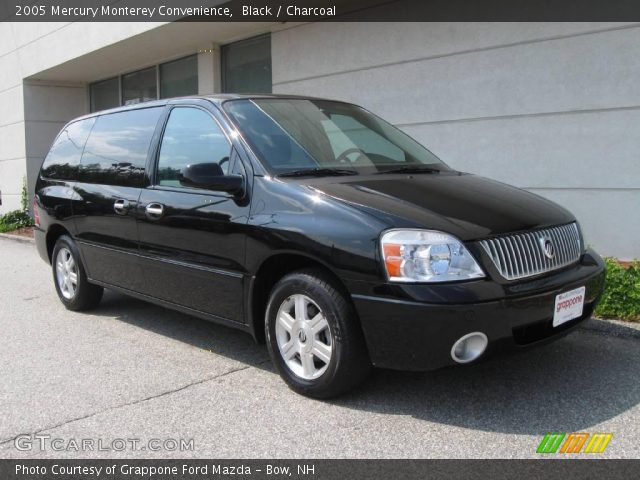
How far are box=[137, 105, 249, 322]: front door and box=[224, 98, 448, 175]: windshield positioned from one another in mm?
226

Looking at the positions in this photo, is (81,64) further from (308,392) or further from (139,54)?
(308,392)

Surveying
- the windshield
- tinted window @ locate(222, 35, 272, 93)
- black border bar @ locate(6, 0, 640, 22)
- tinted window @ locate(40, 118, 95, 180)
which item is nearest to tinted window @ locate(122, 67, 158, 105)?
black border bar @ locate(6, 0, 640, 22)

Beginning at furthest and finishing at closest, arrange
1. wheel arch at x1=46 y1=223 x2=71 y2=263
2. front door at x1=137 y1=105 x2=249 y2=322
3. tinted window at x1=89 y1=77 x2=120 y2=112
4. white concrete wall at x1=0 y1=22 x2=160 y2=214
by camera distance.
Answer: tinted window at x1=89 y1=77 x2=120 y2=112, white concrete wall at x1=0 y1=22 x2=160 y2=214, wheel arch at x1=46 y1=223 x2=71 y2=263, front door at x1=137 y1=105 x2=249 y2=322

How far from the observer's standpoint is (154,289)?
4.72 m

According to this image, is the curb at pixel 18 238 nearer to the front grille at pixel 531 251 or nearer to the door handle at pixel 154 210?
the door handle at pixel 154 210

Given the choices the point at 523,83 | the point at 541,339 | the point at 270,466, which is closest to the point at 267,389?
the point at 270,466

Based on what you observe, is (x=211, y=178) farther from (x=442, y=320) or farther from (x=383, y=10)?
(x=383, y=10)

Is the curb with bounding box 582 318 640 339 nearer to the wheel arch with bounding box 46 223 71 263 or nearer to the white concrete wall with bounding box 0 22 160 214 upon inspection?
the wheel arch with bounding box 46 223 71 263

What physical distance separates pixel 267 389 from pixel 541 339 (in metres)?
1.64

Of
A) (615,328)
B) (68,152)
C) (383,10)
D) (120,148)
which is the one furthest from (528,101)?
(68,152)

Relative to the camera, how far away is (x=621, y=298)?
495cm

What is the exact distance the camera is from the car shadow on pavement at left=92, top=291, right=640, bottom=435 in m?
3.36

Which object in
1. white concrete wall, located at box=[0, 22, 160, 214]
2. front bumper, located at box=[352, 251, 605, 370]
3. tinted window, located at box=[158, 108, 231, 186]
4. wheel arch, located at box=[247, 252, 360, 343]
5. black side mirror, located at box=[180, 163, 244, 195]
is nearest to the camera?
front bumper, located at box=[352, 251, 605, 370]

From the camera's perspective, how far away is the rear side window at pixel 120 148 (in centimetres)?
→ 488
